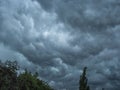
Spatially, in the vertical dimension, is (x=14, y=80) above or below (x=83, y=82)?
below

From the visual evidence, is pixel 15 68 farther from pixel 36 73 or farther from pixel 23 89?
pixel 36 73

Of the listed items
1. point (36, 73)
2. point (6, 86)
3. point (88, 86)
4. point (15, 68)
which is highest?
point (88, 86)

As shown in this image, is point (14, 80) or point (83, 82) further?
point (83, 82)

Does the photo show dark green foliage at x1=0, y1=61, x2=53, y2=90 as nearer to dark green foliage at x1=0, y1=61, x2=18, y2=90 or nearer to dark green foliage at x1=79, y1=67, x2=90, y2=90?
dark green foliage at x1=0, y1=61, x2=18, y2=90

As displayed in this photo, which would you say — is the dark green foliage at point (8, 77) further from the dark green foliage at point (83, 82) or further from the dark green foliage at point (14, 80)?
the dark green foliage at point (83, 82)

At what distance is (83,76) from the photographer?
107500mm

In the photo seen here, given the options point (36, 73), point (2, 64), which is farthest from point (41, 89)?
point (2, 64)

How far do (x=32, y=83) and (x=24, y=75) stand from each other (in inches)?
82.4

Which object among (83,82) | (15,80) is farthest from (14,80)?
(83,82)

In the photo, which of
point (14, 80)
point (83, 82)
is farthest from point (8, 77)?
point (83, 82)

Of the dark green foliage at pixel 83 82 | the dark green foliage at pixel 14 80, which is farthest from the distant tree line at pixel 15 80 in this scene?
the dark green foliage at pixel 83 82

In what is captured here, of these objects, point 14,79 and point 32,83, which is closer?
point 14,79

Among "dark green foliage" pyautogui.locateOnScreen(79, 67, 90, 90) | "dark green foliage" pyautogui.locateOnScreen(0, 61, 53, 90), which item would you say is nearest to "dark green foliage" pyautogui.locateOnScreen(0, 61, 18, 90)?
"dark green foliage" pyautogui.locateOnScreen(0, 61, 53, 90)

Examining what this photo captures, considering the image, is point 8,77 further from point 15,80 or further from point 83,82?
point 83,82
